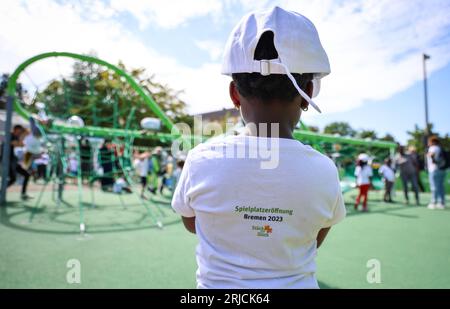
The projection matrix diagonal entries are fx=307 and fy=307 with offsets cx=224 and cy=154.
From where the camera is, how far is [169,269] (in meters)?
3.27

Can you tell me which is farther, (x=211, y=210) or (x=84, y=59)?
(x=84, y=59)

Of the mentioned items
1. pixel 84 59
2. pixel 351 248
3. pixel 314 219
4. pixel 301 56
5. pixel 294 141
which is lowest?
pixel 351 248

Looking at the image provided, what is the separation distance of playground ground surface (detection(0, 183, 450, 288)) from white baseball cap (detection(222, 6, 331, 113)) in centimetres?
243

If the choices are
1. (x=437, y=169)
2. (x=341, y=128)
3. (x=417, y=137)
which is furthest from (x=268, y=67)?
→ (x=341, y=128)

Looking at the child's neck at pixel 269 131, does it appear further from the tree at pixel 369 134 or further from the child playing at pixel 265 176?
the tree at pixel 369 134

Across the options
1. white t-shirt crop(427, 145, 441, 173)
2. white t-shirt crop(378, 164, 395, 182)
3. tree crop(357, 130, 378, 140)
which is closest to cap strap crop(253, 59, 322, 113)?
white t-shirt crop(427, 145, 441, 173)

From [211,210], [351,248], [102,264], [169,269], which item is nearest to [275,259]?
[211,210]

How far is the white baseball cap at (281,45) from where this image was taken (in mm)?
911

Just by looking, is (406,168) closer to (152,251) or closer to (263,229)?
(152,251)

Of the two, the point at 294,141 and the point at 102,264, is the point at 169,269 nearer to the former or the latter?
the point at 102,264

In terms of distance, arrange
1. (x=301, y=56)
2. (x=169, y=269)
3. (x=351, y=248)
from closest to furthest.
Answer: (x=301, y=56) < (x=169, y=269) < (x=351, y=248)

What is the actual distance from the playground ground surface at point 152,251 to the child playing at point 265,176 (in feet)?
6.88

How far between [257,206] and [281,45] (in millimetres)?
487
